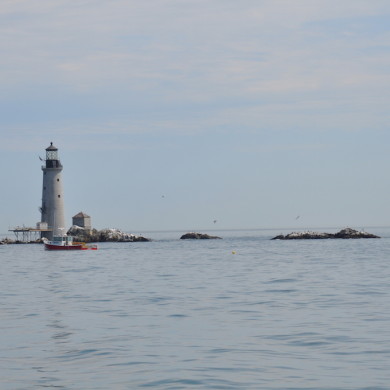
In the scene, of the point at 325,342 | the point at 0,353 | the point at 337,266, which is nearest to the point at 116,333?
the point at 0,353

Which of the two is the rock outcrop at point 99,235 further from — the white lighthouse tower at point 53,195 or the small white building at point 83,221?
the white lighthouse tower at point 53,195

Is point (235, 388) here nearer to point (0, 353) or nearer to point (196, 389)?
point (196, 389)

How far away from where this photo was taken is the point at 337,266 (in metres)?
58.4

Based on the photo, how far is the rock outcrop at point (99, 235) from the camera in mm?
143875

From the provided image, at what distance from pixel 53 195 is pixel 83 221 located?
24.0 metres

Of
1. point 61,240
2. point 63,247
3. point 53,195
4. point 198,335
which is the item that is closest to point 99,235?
point 53,195

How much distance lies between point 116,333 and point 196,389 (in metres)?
8.17

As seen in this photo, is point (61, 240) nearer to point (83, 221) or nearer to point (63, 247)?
point (63, 247)

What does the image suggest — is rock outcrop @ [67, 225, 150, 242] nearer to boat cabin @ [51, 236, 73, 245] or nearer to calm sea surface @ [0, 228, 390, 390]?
boat cabin @ [51, 236, 73, 245]

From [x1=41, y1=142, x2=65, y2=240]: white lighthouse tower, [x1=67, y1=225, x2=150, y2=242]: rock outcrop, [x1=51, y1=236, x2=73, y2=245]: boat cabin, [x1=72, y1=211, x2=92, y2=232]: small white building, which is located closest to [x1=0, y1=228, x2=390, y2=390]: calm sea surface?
[x1=51, y1=236, x2=73, y2=245]: boat cabin

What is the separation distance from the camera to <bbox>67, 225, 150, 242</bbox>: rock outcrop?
143875 millimetres

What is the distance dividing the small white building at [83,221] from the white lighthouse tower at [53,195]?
18.1 m

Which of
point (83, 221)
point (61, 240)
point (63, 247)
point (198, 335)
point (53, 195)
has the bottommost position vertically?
point (198, 335)

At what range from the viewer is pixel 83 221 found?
481ft
